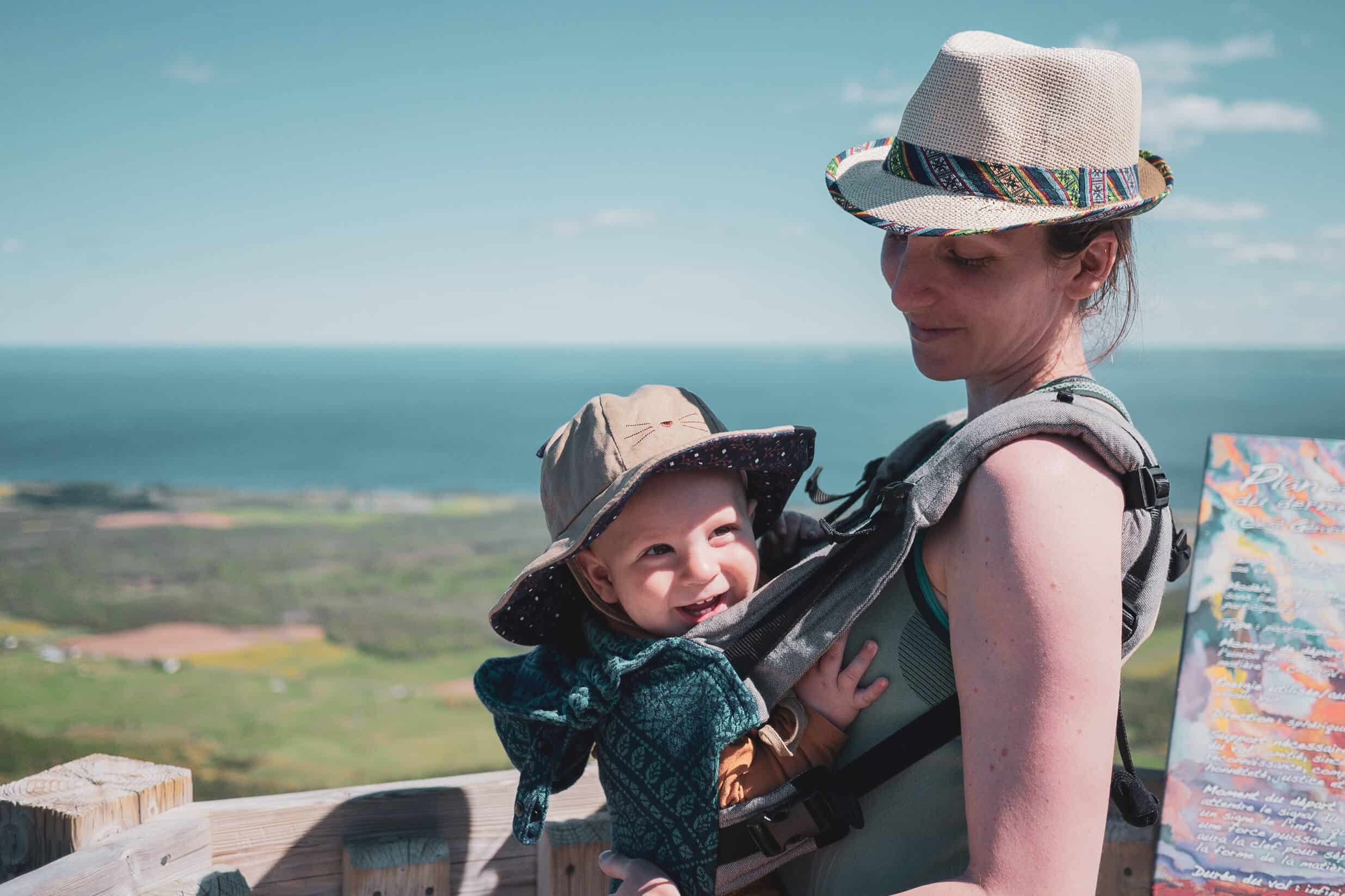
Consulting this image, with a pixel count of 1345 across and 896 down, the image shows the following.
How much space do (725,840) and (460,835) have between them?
89 centimetres

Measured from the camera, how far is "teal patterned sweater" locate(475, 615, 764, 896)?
5.87 ft

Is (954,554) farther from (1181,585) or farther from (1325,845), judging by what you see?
(1181,585)

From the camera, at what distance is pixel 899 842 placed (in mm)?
1720

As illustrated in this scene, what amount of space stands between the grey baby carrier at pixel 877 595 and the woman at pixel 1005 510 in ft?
0.11

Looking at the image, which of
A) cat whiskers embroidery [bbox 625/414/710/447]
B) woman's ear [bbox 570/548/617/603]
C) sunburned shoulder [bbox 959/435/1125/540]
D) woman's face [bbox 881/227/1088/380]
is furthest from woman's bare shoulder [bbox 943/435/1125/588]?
woman's ear [bbox 570/548/617/603]

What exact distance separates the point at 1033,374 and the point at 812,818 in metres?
0.85

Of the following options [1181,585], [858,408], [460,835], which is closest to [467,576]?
[1181,585]

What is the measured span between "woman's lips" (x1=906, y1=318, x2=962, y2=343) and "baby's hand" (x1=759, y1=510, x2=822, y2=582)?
49 centimetres

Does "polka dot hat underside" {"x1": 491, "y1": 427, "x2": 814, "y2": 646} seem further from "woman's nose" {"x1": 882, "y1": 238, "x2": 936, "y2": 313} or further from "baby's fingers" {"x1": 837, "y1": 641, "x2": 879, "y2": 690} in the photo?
"baby's fingers" {"x1": 837, "y1": 641, "x2": 879, "y2": 690}

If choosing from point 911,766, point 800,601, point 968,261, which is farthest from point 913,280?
point 911,766

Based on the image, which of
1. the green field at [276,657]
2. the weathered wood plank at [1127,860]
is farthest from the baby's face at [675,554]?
the green field at [276,657]

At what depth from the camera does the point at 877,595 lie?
1.68 meters

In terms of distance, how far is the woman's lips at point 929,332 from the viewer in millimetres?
1873

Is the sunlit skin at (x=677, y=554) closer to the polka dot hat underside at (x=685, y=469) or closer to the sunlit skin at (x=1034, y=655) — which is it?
the polka dot hat underside at (x=685, y=469)
